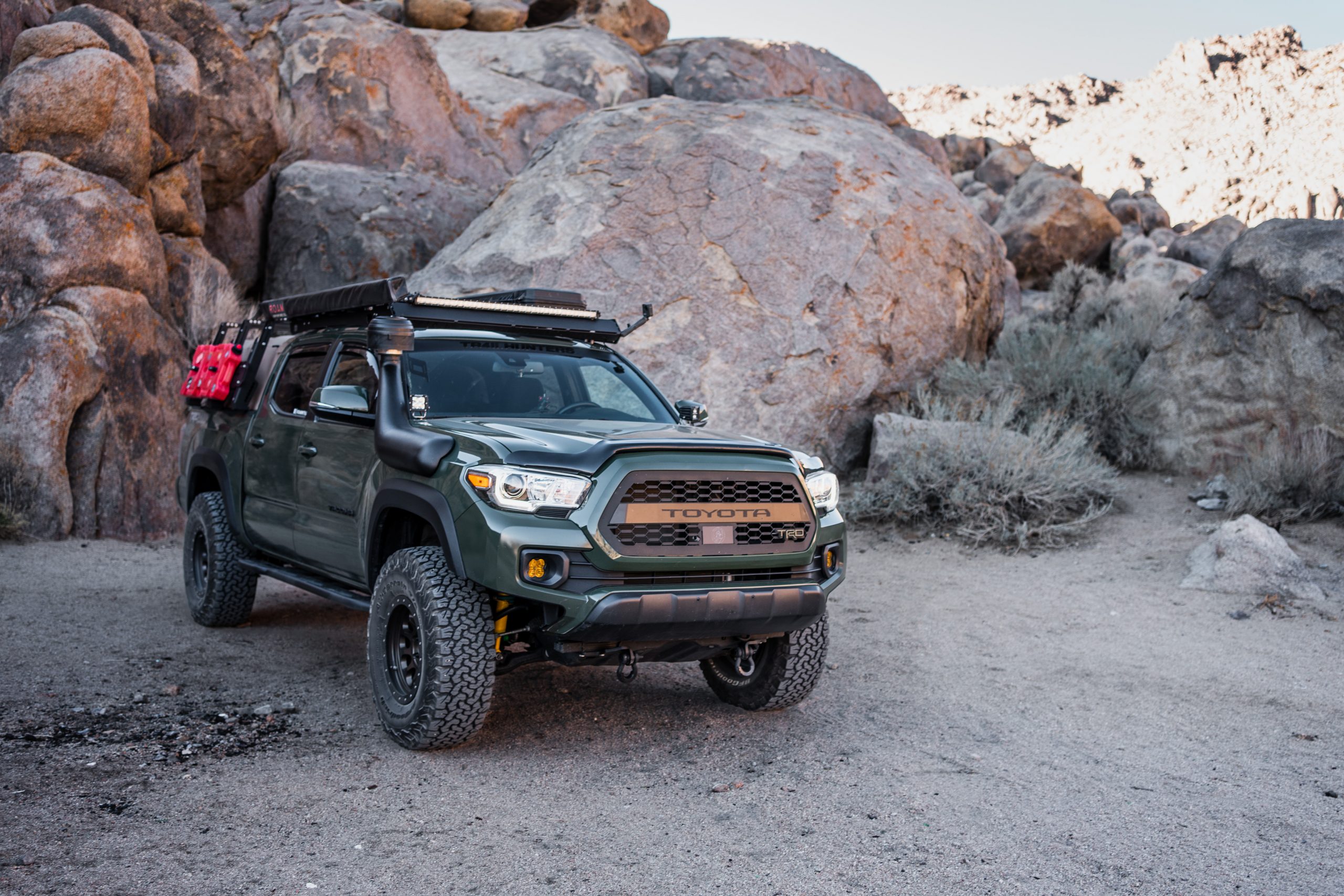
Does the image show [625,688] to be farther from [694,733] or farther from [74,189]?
[74,189]

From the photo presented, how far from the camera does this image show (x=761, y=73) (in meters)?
31.0

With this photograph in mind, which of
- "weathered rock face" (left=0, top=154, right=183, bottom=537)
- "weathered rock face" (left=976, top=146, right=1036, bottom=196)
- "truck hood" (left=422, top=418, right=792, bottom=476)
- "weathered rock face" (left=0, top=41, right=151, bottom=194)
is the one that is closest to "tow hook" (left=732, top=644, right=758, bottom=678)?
"truck hood" (left=422, top=418, right=792, bottom=476)

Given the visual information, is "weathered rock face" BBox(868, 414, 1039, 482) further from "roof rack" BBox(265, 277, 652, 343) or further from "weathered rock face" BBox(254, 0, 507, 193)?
"weathered rock face" BBox(254, 0, 507, 193)

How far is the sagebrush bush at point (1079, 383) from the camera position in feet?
40.0

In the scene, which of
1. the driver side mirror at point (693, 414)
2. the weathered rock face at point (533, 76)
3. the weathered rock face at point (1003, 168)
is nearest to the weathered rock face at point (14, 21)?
the driver side mirror at point (693, 414)

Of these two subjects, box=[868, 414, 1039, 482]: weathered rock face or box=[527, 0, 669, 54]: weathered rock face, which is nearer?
box=[868, 414, 1039, 482]: weathered rock face

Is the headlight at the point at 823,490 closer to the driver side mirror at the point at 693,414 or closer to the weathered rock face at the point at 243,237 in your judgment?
the driver side mirror at the point at 693,414

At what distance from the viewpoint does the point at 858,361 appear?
1228 cm

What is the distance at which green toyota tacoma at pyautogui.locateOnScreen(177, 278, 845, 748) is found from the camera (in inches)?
183

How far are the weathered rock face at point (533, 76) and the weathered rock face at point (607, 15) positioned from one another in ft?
11.7

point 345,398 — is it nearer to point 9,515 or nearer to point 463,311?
point 463,311

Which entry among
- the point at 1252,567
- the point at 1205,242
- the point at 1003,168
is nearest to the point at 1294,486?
the point at 1252,567

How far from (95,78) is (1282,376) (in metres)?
12.1

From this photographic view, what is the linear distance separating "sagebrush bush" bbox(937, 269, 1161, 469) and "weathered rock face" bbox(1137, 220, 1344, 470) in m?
0.27
